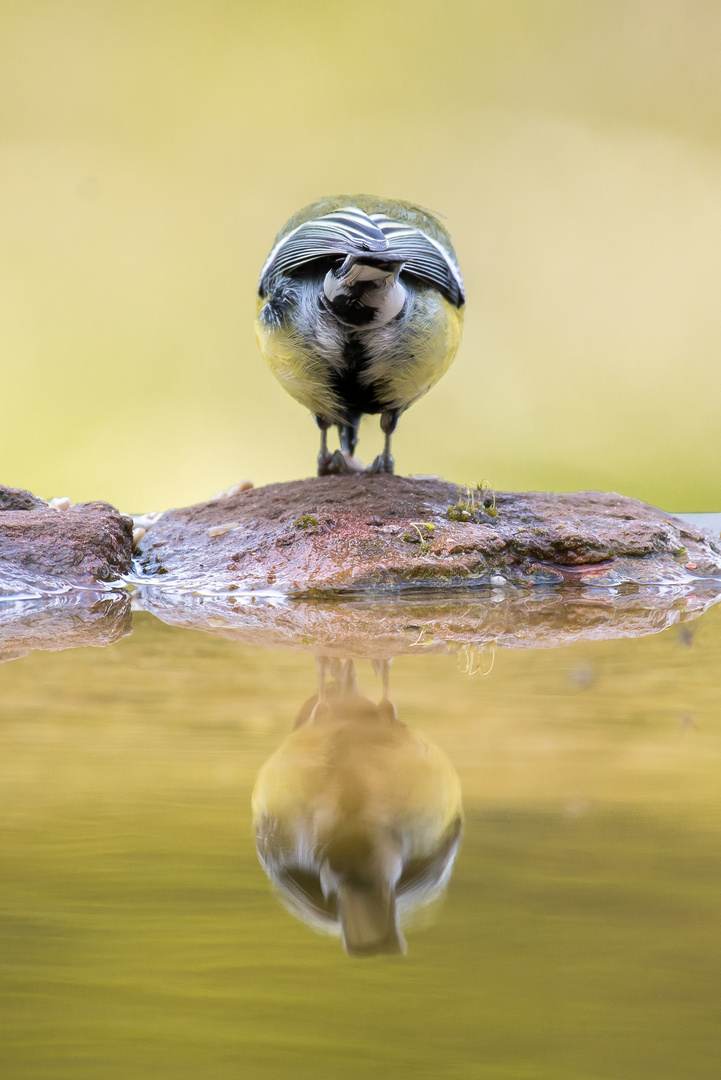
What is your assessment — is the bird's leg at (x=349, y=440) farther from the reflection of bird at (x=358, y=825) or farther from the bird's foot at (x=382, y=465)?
the reflection of bird at (x=358, y=825)

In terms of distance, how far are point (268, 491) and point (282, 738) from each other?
1951 millimetres

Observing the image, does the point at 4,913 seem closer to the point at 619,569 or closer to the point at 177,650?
the point at 177,650

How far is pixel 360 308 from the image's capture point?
2.29 metres

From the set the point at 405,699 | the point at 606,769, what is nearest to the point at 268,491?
the point at 405,699

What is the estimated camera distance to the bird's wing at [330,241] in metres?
1.99

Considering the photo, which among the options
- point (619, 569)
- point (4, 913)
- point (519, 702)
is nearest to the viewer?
point (4, 913)

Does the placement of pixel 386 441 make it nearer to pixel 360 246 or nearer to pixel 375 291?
pixel 375 291

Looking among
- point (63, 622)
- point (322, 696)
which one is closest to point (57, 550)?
point (63, 622)

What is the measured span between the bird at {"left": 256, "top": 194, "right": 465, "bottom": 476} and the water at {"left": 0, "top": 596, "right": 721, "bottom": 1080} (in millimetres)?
1309

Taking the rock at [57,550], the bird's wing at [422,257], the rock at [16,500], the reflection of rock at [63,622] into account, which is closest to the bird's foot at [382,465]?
the bird's wing at [422,257]

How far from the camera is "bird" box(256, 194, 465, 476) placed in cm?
211

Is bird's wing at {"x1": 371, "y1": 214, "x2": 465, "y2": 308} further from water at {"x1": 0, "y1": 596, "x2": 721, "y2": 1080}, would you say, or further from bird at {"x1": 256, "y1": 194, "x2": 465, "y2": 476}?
water at {"x1": 0, "y1": 596, "x2": 721, "y2": 1080}

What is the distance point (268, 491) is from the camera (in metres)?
2.85

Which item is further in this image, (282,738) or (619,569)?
(619,569)
